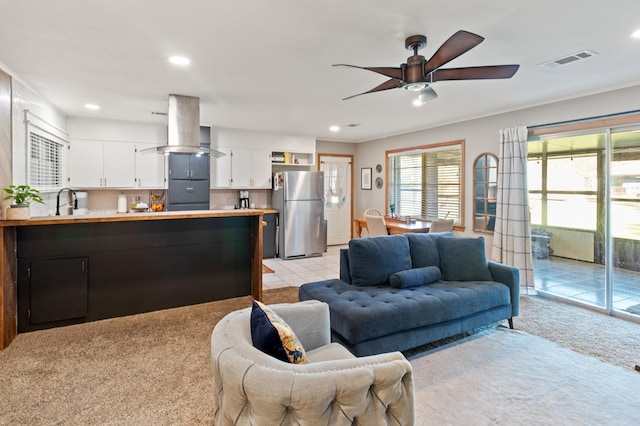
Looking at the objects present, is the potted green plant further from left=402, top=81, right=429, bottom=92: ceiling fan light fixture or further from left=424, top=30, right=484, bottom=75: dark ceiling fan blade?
left=424, top=30, right=484, bottom=75: dark ceiling fan blade

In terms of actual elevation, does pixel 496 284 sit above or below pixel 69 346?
above

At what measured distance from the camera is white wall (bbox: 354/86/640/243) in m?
→ 3.74

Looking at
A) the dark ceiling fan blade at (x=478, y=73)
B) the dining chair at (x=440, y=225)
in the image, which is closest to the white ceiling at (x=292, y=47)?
the dark ceiling fan blade at (x=478, y=73)

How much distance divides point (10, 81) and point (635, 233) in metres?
6.50

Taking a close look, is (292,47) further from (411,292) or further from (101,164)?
(101,164)

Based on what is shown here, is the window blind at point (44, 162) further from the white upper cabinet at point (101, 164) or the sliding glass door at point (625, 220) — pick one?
the sliding glass door at point (625, 220)

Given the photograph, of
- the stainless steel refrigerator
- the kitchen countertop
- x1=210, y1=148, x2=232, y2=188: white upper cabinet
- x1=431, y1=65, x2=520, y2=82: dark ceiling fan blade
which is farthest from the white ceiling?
the stainless steel refrigerator

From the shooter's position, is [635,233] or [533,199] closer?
[635,233]

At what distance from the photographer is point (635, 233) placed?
367 centimetres

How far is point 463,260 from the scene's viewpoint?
11.3 ft

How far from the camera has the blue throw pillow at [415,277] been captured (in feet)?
10.0

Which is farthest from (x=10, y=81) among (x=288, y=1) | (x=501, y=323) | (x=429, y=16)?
(x=501, y=323)

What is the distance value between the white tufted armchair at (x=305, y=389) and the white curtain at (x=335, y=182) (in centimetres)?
654

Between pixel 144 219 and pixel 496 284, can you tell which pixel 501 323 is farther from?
pixel 144 219
